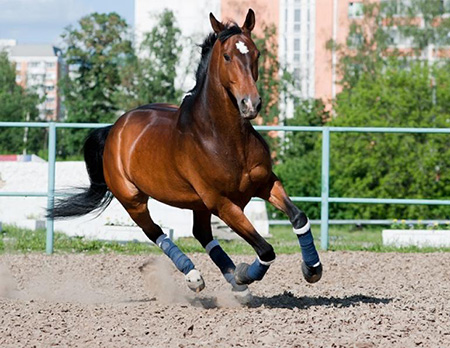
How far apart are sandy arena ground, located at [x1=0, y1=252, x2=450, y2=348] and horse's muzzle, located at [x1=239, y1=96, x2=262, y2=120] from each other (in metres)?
1.23

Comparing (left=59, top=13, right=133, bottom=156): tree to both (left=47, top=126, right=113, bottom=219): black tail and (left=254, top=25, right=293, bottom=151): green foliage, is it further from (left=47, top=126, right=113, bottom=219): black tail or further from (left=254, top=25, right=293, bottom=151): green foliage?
(left=47, top=126, right=113, bottom=219): black tail

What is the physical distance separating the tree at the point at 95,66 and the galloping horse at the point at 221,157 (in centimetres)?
3296

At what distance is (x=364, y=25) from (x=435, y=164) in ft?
64.2

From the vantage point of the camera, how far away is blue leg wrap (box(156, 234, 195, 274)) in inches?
238

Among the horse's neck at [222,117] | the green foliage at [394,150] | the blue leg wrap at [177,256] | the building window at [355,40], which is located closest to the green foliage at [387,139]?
the green foliage at [394,150]

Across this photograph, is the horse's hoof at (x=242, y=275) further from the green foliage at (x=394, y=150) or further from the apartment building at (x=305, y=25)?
the apartment building at (x=305, y=25)

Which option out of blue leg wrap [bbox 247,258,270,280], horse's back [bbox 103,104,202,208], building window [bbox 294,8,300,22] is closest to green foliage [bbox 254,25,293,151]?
building window [bbox 294,8,300,22]

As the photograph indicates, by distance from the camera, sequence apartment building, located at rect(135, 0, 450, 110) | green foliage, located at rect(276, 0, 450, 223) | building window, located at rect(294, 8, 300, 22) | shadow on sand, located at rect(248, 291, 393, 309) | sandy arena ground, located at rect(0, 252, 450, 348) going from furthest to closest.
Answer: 1. building window, located at rect(294, 8, 300, 22)
2. apartment building, located at rect(135, 0, 450, 110)
3. green foliage, located at rect(276, 0, 450, 223)
4. shadow on sand, located at rect(248, 291, 393, 309)
5. sandy arena ground, located at rect(0, 252, 450, 348)

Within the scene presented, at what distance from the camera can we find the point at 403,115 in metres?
30.4

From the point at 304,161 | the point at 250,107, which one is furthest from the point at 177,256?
the point at 304,161

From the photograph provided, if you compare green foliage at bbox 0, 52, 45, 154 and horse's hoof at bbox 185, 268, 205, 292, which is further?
green foliage at bbox 0, 52, 45, 154

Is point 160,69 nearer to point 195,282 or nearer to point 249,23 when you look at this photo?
point 195,282

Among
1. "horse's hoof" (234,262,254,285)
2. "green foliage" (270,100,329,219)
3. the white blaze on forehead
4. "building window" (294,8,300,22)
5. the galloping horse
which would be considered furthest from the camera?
"building window" (294,8,300,22)

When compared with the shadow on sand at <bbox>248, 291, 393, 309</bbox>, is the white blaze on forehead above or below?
above
